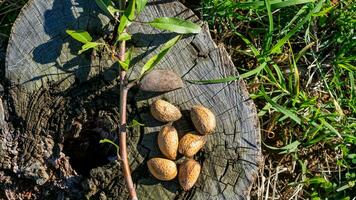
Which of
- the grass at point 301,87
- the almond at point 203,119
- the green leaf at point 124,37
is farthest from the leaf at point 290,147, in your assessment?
the green leaf at point 124,37

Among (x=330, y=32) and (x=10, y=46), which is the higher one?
(x=10, y=46)

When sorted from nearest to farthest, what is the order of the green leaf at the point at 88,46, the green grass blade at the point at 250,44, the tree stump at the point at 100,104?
1. the green leaf at the point at 88,46
2. the tree stump at the point at 100,104
3. the green grass blade at the point at 250,44

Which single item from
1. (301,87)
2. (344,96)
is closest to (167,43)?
(301,87)

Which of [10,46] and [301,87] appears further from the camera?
[301,87]

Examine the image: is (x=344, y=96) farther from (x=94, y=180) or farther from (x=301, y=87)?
(x=94, y=180)

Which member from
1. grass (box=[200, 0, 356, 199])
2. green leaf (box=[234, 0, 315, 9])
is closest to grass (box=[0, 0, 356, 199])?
grass (box=[200, 0, 356, 199])

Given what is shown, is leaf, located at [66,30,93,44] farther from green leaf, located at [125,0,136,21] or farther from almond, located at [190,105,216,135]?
almond, located at [190,105,216,135]

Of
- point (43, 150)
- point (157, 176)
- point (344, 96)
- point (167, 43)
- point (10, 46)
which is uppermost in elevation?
point (10, 46)

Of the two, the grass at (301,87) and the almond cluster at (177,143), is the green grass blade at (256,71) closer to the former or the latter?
the grass at (301,87)

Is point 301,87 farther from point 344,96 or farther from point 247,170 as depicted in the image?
point 247,170
